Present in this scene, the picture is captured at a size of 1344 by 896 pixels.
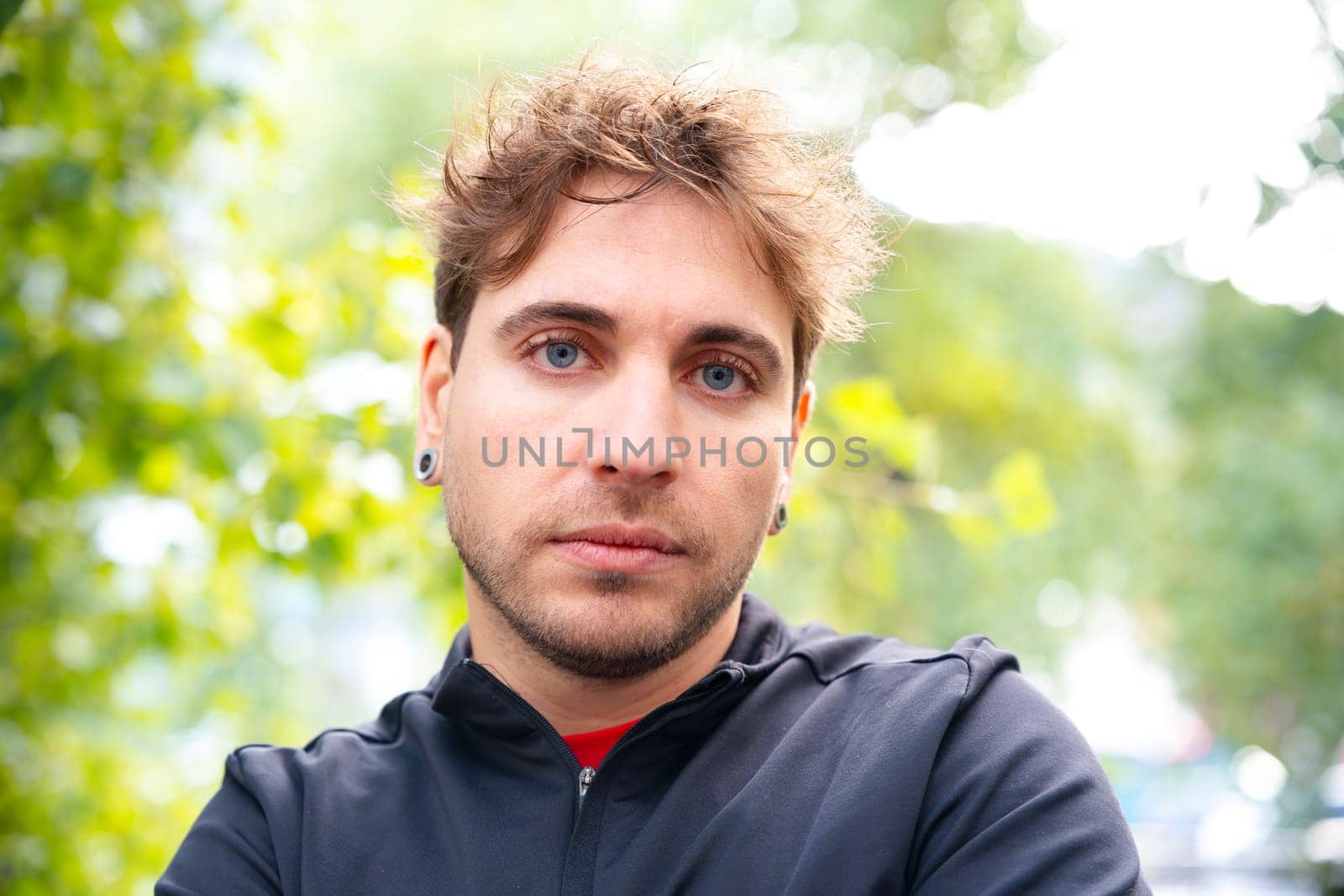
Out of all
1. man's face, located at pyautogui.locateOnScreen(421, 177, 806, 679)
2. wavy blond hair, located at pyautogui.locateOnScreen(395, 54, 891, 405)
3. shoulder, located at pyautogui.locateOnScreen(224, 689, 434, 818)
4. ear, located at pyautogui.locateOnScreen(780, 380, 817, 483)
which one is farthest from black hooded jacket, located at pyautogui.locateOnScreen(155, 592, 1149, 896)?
wavy blond hair, located at pyautogui.locateOnScreen(395, 54, 891, 405)

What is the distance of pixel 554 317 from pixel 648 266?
0.43 ft

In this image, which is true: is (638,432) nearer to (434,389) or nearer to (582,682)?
(582,682)

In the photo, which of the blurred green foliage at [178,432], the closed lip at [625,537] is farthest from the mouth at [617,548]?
the blurred green foliage at [178,432]

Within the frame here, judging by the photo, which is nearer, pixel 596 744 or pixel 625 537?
pixel 625 537

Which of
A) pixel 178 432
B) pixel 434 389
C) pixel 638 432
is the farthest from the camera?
pixel 178 432

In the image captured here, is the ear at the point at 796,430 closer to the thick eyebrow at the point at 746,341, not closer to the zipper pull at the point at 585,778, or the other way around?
the thick eyebrow at the point at 746,341

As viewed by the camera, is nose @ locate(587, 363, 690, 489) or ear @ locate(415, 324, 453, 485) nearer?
nose @ locate(587, 363, 690, 489)

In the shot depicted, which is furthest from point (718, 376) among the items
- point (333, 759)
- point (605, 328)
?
point (333, 759)

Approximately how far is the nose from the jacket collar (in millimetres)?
262

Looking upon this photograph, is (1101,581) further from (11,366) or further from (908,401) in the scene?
(11,366)

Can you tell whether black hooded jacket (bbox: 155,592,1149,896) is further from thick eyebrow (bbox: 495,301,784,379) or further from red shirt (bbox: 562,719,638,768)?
thick eyebrow (bbox: 495,301,784,379)

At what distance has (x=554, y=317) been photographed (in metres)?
1.39

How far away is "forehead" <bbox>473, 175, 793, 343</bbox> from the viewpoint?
137 centimetres

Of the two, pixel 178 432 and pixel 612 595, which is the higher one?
pixel 178 432
